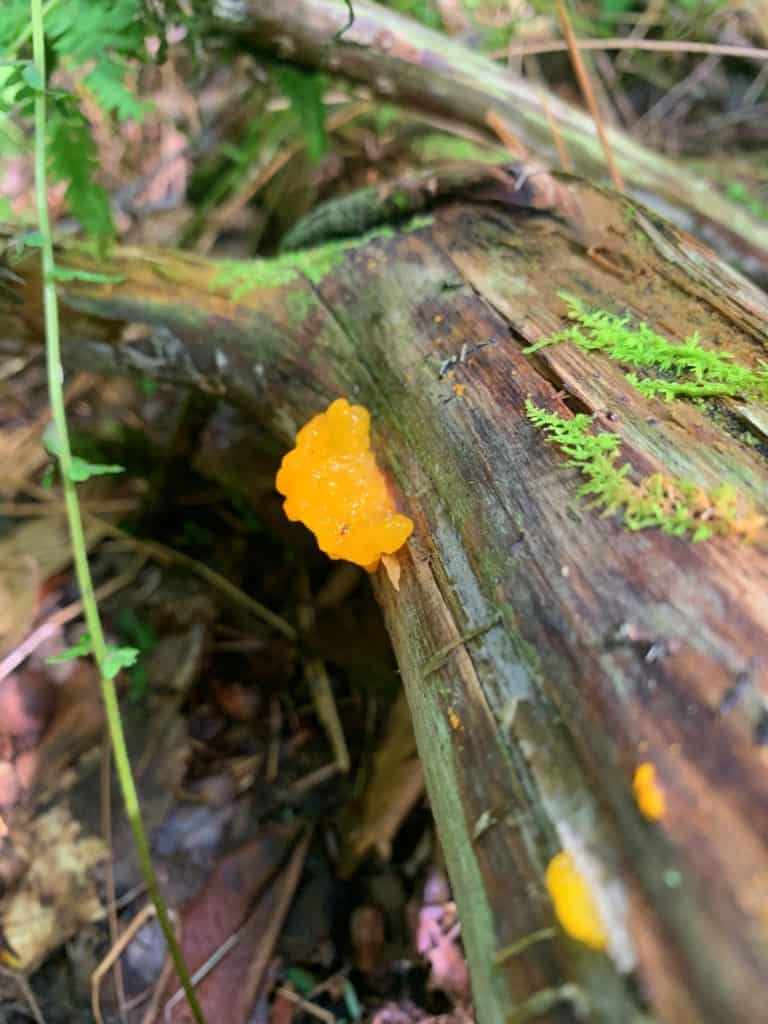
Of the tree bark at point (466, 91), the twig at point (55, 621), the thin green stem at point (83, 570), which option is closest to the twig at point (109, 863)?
the twig at point (55, 621)

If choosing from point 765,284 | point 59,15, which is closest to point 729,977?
point 59,15

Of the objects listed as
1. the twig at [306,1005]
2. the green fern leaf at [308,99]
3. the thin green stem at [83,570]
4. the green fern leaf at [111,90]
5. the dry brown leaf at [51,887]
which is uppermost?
the green fern leaf at [308,99]

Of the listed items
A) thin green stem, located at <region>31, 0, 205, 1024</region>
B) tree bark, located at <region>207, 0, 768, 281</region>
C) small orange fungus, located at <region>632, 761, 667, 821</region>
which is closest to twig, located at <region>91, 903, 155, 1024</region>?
thin green stem, located at <region>31, 0, 205, 1024</region>

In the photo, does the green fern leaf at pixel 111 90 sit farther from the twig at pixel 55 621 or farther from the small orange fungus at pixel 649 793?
the small orange fungus at pixel 649 793

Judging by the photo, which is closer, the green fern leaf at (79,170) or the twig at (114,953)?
the twig at (114,953)

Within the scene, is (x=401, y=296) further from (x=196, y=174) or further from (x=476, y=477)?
(x=196, y=174)
